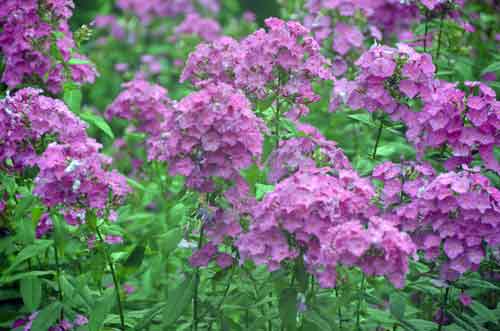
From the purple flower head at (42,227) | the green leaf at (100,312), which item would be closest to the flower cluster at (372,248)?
the green leaf at (100,312)

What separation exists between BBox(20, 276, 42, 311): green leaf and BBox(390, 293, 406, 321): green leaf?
1667mm

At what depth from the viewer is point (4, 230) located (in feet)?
12.0

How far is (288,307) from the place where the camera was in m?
2.76

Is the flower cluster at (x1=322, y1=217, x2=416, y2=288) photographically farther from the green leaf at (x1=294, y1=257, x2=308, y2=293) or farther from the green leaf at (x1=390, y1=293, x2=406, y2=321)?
the green leaf at (x1=390, y1=293, x2=406, y2=321)

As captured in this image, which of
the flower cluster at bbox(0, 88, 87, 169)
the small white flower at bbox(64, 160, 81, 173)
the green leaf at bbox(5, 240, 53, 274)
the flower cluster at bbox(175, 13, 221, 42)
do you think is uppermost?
the flower cluster at bbox(175, 13, 221, 42)

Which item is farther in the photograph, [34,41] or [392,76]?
[34,41]

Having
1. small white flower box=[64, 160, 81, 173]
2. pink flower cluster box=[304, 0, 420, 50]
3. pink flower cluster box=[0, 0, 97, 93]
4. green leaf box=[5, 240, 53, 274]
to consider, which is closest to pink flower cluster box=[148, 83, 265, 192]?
small white flower box=[64, 160, 81, 173]

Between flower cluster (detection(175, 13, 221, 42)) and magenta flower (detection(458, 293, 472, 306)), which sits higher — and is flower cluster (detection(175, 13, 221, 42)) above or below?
above

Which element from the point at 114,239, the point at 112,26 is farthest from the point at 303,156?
the point at 112,26

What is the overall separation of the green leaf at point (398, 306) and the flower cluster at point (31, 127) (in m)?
1.58

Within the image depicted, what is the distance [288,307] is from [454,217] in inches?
30.7

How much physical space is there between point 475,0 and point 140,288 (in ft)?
11.6

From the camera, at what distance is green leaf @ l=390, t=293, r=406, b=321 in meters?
3.03

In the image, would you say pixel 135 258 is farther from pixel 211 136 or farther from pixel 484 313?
pixel 484 313
